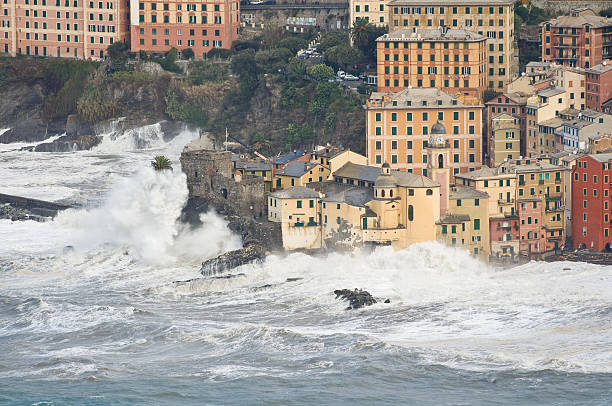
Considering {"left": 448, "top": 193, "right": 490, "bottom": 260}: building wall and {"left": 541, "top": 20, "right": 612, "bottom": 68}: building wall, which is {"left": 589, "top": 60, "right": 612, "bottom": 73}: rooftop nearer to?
{"left": 541, "top": 20, "right": 612, "bottom": 68}: building wall

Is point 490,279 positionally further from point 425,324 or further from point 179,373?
point 179,373

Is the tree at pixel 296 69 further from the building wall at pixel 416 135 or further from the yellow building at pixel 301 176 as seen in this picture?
the yellow building at pixel 301 176

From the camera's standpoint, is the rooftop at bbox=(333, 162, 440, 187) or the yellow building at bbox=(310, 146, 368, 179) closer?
the rooftop at bbox=(333, 162, 440, 187)

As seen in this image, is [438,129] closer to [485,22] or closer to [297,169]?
[297,169]

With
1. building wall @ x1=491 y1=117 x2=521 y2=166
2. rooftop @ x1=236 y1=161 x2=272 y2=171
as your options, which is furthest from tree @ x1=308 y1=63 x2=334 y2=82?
rooftop @ x1=236 y1=161 x2=272 y2=171

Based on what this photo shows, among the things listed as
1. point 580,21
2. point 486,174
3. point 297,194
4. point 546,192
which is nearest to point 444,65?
point 580,21
